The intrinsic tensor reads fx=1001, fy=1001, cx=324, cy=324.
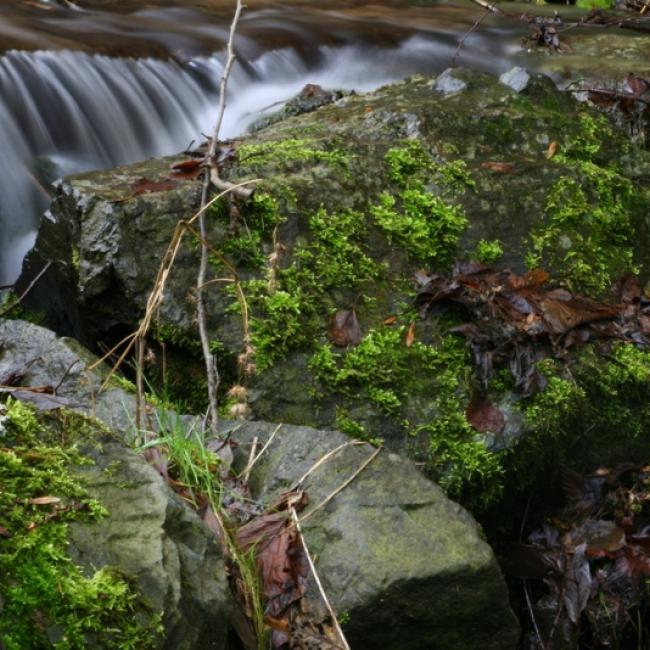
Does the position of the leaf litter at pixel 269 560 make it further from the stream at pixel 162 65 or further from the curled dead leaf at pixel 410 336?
the stream at pixel 162 65

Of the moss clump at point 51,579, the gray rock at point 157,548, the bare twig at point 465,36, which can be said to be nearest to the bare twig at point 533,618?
the gray rock at point 157,548

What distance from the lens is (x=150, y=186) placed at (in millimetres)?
3803

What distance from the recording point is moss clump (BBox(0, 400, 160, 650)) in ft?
5.92

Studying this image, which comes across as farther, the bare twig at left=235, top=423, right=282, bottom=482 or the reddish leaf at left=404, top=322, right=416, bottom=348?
the reddish leaf at left=404, top=322, right=416, bottom=348

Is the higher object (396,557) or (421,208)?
(421,208)

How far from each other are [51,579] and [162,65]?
5918 mm

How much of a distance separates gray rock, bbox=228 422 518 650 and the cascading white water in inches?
115

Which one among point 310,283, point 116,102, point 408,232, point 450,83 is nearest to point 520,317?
point 408,232

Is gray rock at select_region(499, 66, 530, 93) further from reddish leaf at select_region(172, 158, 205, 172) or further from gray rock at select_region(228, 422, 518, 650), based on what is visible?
gray rock at select_region(228, 422, 518, 650)

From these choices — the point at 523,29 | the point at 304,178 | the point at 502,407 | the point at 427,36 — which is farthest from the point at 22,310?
the point at 523,29

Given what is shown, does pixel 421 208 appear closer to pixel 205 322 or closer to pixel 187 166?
pixel 187 166

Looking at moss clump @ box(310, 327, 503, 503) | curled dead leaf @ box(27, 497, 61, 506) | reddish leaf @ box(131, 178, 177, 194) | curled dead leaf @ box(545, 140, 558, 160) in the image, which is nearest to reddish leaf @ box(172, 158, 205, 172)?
reddish leaf @ box(131, 178, 177, 194)

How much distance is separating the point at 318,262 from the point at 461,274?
56 centimetres

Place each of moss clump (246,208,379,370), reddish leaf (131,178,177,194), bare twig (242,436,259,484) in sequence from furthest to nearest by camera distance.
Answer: reddish leaf (131,178,177,194) → moss clump (246,208,379,370) → bare twig (242,436,259,484)
